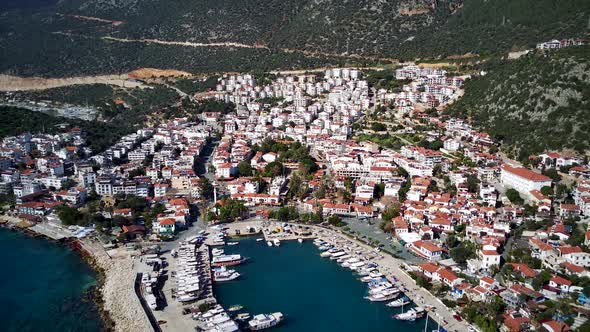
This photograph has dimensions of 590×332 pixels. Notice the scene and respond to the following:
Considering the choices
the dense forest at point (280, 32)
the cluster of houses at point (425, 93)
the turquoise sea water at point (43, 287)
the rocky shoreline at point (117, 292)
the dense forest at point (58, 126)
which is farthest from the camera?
the dense forest at point (280, 32)

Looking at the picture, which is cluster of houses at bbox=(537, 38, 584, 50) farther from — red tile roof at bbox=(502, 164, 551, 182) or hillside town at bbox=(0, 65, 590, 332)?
red tile roof at bbox=(502, 164, 551, 182)

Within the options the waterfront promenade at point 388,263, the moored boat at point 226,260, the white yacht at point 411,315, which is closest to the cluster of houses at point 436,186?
the waterfront promenade at point 388,263

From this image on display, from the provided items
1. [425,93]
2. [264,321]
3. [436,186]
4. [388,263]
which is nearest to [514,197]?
[436,186]

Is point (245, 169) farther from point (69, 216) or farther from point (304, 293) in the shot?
point (304, 293)

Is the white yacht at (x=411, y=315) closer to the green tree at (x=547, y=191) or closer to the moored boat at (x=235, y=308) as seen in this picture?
the moored boat at (x=235, y=308)

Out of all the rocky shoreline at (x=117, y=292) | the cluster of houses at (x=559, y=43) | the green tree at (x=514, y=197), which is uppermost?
the cluster of houses at (x=559, y=43)

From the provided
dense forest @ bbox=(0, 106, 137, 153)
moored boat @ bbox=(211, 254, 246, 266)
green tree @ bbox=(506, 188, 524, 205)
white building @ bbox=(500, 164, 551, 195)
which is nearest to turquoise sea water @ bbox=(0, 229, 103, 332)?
moored boat @ bbox=(211, 254, 246, 266)
